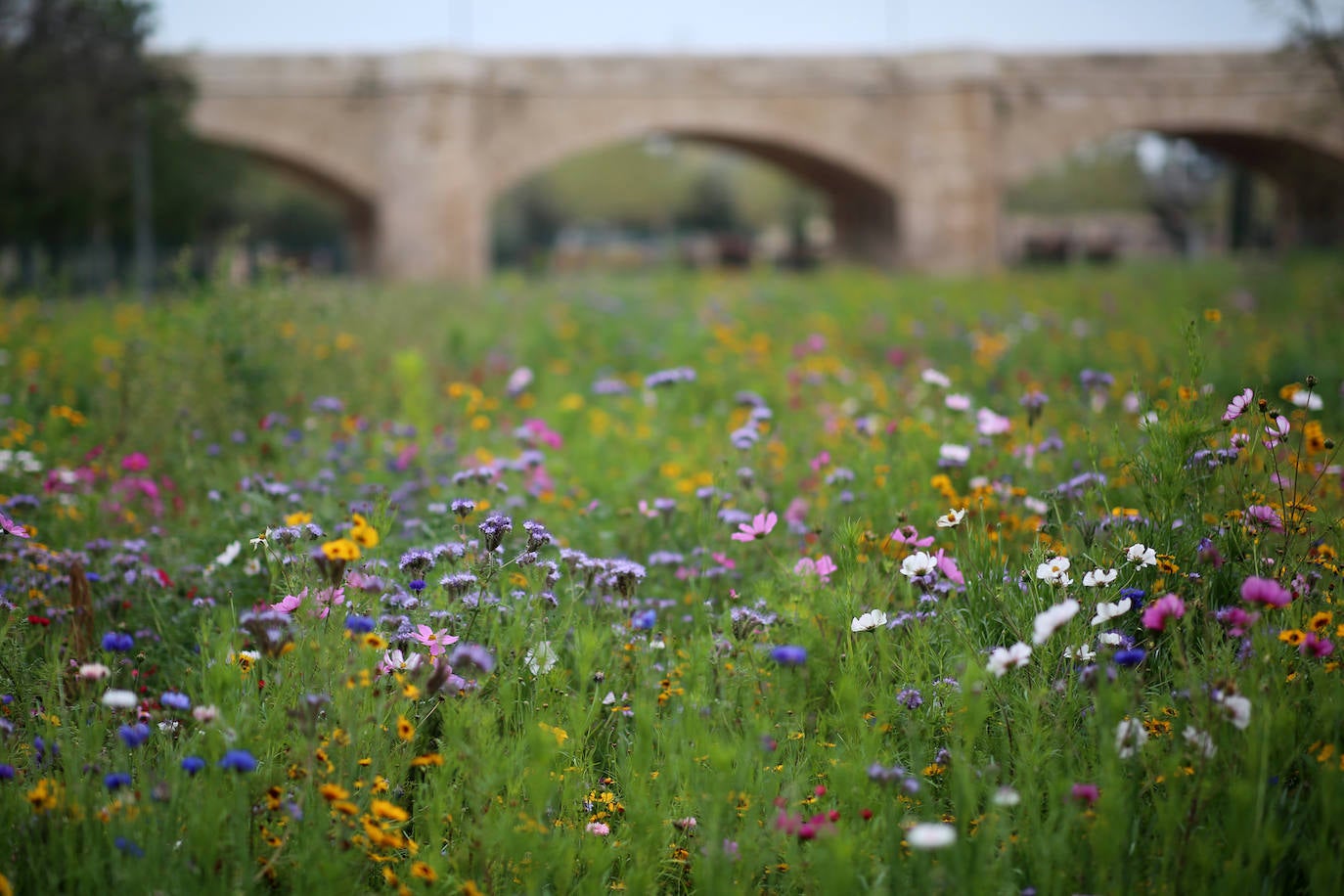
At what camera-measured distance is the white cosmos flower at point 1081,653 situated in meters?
2.26

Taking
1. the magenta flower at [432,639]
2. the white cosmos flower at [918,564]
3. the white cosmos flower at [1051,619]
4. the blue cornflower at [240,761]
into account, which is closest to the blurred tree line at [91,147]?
the magenta flower at [432,639]

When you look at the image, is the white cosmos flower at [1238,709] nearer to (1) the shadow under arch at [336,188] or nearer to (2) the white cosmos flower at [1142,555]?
(2) the white cosmos flower at [1142,555]

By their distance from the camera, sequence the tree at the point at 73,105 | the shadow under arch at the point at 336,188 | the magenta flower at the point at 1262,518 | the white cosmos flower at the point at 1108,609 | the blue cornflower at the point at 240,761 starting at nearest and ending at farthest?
1. the blue cornflower at the point at 240,761
2. the white cosmos flower at the point at 1108,609
3. the magenta flower at the point at 1262,518
4. the tree at the point at 73,105
5. the shadow under arch at the point at 336,188

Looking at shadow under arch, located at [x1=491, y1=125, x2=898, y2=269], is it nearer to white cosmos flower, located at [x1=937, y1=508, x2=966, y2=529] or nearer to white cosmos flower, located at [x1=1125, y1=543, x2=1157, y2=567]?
white cosmos flower, located at [x1=937, y1=508, x2=966, y2=529]

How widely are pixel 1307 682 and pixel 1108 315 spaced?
25.5 ft

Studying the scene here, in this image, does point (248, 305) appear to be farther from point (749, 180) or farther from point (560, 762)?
point (749, 180)

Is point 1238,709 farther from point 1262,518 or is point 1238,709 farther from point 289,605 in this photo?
point 289,605

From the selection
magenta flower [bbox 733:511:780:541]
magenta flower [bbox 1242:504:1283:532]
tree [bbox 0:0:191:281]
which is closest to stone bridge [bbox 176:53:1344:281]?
tree [bbox 0:0:191:281]

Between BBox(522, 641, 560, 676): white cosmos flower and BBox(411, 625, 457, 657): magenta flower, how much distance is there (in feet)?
0.61

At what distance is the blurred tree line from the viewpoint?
41.0ft

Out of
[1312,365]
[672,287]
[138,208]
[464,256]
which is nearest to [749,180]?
[464,256]

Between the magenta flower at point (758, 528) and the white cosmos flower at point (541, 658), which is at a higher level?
the magenta flower at point (758, 528)

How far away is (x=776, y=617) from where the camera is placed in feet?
9.00

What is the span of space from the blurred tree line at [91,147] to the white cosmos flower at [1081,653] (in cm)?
621
